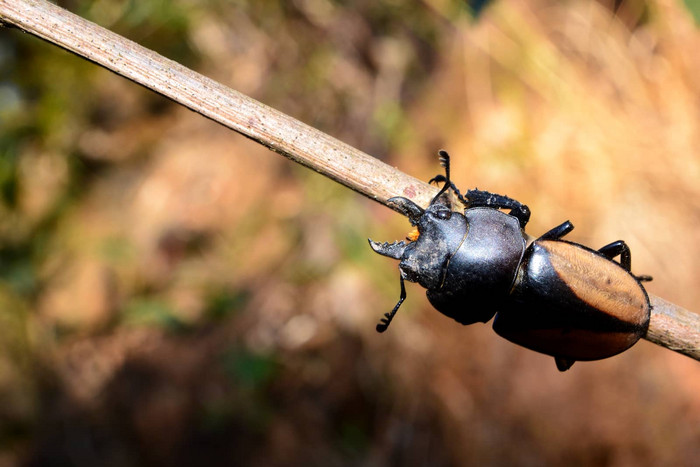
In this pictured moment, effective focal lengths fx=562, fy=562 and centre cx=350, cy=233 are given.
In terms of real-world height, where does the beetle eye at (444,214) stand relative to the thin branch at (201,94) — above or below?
above

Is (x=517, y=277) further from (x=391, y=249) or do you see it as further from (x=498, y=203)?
(x=391, y=249)

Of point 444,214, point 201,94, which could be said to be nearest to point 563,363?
point 444,214

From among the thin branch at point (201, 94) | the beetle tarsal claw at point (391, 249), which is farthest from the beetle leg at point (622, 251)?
the thin branch at point (201, 94)

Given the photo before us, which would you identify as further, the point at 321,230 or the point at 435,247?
the point at 321,230

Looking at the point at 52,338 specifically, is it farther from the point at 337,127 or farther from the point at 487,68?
the point at 487,68

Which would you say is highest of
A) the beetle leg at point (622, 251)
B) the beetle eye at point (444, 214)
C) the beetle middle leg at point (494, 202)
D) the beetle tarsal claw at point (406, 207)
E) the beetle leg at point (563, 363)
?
the beetle leg at point (622, 251)

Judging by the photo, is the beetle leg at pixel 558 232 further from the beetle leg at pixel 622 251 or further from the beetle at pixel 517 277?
the beetle leg at pixel 622 251

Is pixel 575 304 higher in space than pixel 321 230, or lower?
lower

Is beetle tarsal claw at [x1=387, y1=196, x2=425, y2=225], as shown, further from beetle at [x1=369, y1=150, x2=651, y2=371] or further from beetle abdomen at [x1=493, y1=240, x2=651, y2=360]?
beetle abdomen at [x1=493, y1=240, x2=651, y2=360]
